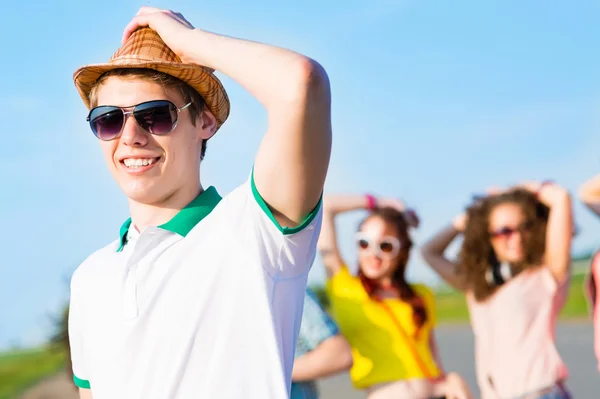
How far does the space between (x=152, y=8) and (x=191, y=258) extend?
650 millimetres

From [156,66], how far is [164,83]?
66 mm

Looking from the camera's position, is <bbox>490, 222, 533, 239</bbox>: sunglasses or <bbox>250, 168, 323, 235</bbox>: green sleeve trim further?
<bbox>490, 222, 533, 239</bbox>: sunglasses

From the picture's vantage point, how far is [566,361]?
14961 mm

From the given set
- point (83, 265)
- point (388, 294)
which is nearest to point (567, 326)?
point (388, 294)

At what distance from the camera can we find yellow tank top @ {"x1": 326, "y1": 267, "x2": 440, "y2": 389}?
4.92m

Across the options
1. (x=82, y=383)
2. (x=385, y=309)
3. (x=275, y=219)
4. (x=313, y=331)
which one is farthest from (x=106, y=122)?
(x=385, y=309)

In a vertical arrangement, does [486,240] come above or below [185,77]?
below

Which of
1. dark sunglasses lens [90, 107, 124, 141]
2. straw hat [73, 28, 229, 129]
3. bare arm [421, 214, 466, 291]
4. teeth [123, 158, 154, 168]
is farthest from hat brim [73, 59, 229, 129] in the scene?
bare arm [421, 214, 466, 291]

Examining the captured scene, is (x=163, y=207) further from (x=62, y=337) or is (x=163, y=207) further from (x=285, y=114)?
(x=62, y=337)

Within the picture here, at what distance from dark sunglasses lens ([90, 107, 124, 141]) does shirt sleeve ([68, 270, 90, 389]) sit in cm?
42

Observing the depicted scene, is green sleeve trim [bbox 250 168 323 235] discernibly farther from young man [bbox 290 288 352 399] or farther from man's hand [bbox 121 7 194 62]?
young man [bbox 290 288 352 399]

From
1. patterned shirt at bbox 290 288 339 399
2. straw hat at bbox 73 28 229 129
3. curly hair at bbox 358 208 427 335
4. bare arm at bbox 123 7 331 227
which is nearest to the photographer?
bare arm at bbox 123 7 331 227

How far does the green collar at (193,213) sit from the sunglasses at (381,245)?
3.26 m

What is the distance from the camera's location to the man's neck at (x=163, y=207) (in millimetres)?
2156
